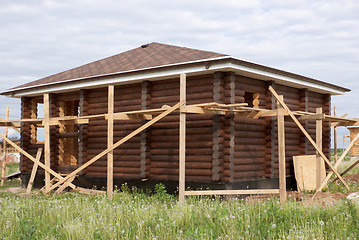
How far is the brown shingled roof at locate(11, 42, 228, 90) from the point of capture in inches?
533

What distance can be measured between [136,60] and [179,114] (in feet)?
10.3

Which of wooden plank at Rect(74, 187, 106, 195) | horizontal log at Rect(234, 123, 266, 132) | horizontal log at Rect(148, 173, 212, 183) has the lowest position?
wooden plank at Rect(74, 187, 106, 195)

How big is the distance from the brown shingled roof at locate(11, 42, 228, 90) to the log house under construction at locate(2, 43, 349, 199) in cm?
7

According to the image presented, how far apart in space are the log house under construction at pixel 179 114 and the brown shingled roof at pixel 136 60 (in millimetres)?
65

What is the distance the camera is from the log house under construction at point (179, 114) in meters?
12.5

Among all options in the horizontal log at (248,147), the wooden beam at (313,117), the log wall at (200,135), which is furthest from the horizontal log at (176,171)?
the wooden beam at (313,117)

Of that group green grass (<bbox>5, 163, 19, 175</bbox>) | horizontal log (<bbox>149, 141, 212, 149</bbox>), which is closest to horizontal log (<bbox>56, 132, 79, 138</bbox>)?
horizontal log (<bbox>149, 141, 212, 149</bbox>)

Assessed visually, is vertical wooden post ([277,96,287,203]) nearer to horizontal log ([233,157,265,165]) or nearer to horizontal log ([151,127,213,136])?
horizontal log ([233,157,265,165])

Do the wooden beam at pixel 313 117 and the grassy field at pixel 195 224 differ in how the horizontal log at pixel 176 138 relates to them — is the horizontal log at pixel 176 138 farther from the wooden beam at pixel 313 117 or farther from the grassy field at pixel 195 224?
the grassy field at pixel 195 224

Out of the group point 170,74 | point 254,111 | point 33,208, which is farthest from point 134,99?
point 33,208

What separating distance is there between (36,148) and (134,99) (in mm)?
5922

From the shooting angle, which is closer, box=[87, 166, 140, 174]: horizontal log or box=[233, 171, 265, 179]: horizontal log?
box=[233, 171, 265, 179]: horizontal log

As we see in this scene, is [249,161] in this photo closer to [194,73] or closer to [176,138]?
[176,138]

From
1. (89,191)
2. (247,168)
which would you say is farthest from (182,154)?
(89,191)
